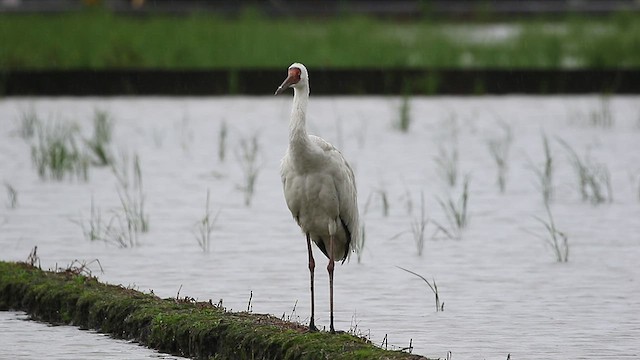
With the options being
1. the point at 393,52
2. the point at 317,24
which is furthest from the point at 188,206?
the point at 317,24

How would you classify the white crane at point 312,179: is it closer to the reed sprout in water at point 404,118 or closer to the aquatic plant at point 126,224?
the aquatic plant at point 126,224

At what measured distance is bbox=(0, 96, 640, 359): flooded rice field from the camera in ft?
25.6

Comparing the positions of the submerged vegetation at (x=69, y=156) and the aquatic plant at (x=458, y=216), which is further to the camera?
the submerged vegetation at (x=69, y=156)

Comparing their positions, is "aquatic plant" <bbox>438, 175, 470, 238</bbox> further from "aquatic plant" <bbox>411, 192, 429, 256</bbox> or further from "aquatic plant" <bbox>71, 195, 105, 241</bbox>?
"aquatic plant" <bbox>71, 195, 105, 241</bbox>

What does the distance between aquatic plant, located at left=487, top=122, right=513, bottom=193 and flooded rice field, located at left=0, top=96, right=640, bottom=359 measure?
4 centimetres

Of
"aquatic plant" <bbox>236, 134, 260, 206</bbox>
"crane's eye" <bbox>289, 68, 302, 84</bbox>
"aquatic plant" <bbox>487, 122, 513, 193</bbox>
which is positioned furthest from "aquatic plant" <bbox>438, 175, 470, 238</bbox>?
"crane's eye" <bbox>289, 68, 302, 84</bbox>

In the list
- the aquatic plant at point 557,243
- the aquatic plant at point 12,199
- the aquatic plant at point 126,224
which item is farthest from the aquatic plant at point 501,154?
the aquatic plant at point 12,199

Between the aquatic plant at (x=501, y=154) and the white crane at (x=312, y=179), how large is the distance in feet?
20.3

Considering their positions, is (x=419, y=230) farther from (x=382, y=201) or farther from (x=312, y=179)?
(x=312, y=179)

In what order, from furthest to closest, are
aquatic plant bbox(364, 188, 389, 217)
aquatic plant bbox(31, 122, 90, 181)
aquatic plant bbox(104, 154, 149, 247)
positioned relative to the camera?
aquatic plant bbox(31, 122, 90, 181) → aquatic plant bbox(364, 188, 389, 217) → aquatic plant bbox(104, 154, 149, 247)

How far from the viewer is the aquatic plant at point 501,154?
13570 mm

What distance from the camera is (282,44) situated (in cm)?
2561

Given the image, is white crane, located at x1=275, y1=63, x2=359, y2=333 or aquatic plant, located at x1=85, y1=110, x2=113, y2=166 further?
aquatic plant, located at x1=85, y1=110, x2=113, y2=166

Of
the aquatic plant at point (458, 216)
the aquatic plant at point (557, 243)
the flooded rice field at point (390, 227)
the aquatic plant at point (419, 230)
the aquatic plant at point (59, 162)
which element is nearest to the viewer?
the flooded rice field at point (390, 227)
